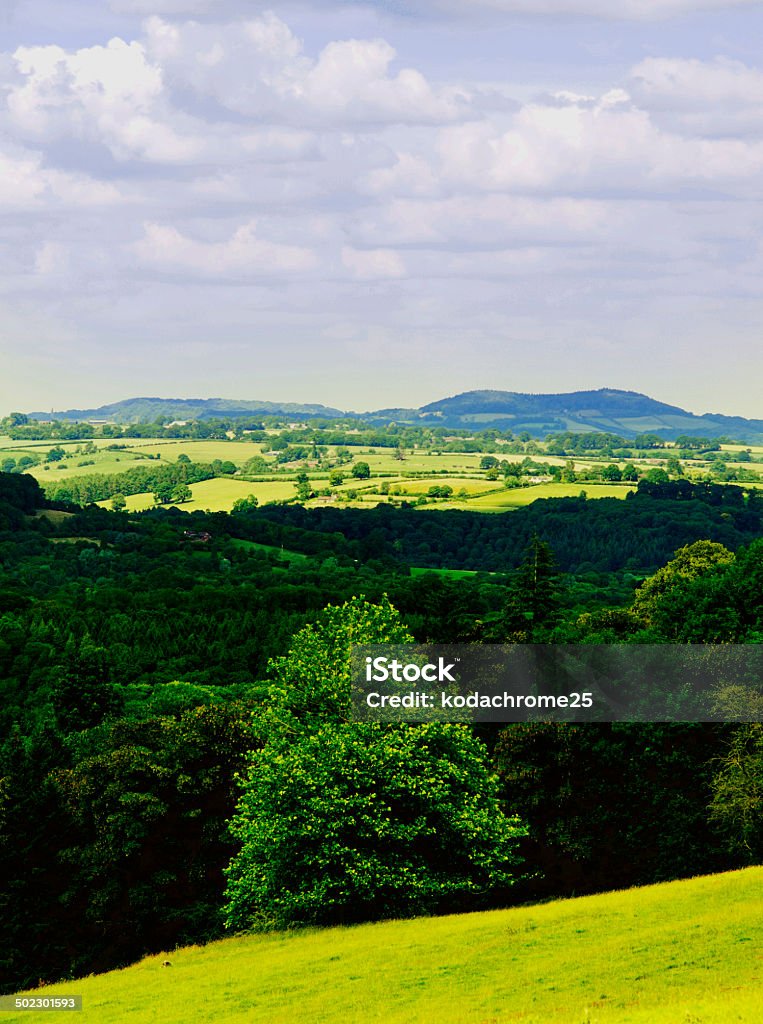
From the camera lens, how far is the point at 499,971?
31359 millimetres

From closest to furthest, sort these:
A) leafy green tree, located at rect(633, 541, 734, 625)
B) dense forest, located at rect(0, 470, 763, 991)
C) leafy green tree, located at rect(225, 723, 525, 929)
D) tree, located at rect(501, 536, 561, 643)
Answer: leafy green tree, located at rect(225, 723, 525, 929)
dense forest, located at rect(0, 470, 763, 991)
tree, located at rect(501, 536, 561, 643)
leafy green tree, located at rect(633, 541, 734, 625)

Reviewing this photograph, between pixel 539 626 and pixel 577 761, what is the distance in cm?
1980

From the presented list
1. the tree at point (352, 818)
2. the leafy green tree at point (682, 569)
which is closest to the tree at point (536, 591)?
the leafy green tree at point (682, 569)

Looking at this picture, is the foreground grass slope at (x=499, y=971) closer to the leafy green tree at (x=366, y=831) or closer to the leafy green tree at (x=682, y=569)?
the leafy green tree at (x=366, y=831)

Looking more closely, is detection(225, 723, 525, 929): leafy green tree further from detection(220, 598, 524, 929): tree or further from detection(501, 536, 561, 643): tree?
detection(501, 536, 561, 643): tree

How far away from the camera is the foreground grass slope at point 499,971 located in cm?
2695

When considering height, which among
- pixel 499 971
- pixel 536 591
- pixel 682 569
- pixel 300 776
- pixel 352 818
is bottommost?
pixel 499 971

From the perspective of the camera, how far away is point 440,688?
49812 mm

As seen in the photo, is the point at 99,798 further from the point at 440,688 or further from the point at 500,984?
the point at 500,984

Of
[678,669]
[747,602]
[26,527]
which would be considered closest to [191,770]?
[678,669]

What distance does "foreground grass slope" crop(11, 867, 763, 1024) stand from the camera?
26953 millimetres

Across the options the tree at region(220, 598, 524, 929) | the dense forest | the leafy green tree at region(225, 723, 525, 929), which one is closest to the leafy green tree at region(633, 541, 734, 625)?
the dense forest

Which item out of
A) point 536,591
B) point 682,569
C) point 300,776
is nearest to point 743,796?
point 300,776

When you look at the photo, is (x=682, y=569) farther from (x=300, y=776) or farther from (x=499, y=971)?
(x=499, y=971)
